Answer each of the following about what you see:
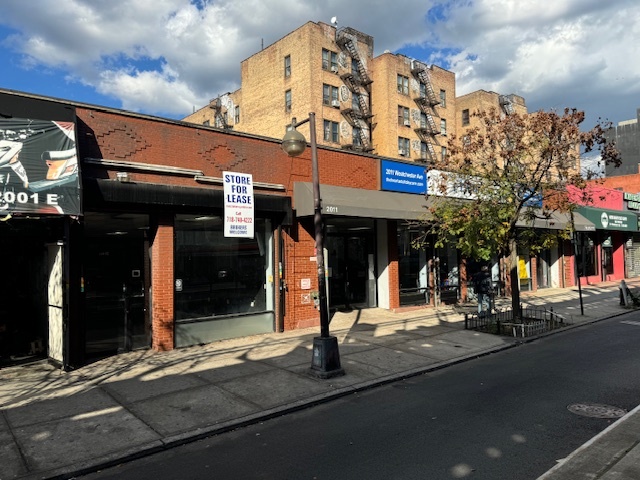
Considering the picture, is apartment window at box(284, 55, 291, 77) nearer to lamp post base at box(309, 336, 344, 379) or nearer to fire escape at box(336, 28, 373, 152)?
fire escape at box(336, 28, 373, 152)

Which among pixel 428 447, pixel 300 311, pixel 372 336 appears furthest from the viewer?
pixel 300 311

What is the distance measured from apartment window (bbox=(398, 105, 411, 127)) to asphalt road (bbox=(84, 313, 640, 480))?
42901 mm

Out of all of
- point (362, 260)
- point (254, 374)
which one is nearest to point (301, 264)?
point (362, 260)

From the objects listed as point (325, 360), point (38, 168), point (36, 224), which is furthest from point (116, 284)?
point (325, 360)

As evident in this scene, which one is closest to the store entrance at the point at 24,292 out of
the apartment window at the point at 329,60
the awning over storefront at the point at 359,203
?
the awning over storefront at the point at 359,203

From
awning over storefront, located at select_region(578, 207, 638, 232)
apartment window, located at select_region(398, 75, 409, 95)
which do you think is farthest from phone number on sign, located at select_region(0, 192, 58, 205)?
apartment window, located at select_region(398, 75, 409, 95)

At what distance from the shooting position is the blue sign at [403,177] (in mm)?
15688

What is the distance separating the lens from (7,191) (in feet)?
25.0

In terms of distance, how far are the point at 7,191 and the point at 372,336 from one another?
8.71 metres

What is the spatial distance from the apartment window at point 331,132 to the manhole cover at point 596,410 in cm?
3873

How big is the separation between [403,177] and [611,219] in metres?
17.5

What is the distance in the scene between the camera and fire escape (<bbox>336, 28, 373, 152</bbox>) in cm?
4566

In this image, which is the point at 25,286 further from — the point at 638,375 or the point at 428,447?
the point at 638,375

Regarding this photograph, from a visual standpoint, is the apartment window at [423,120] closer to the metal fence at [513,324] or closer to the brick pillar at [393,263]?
the brick pillar at [393,263]
